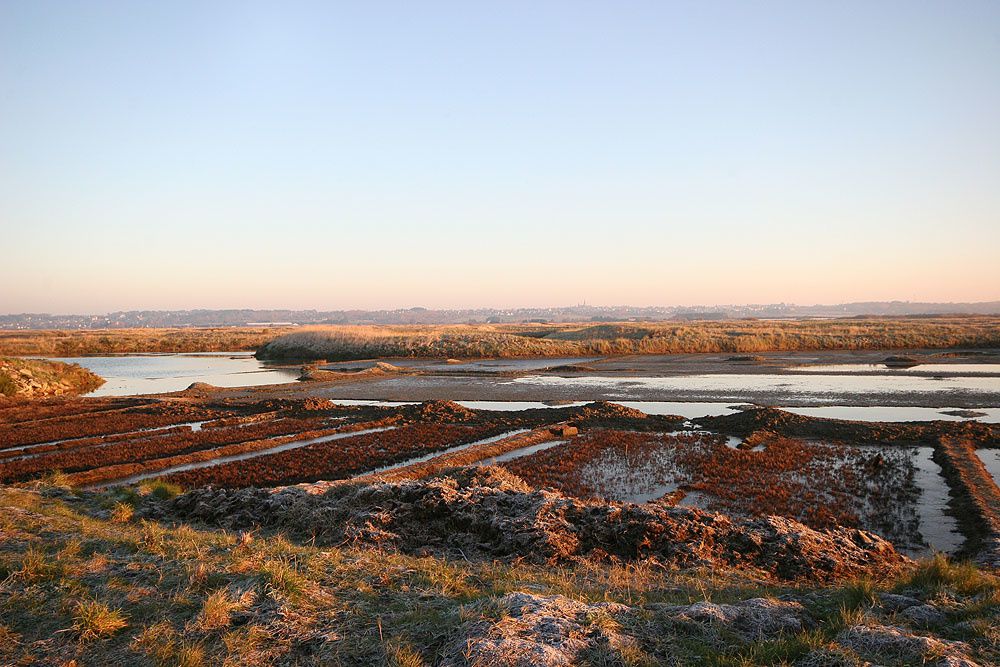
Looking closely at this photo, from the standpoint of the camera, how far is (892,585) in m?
6.99

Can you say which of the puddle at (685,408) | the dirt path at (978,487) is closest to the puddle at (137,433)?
the puddle at (685,408)

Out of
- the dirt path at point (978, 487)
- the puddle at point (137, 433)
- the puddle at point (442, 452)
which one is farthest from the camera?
the puddle at point (137, 433)

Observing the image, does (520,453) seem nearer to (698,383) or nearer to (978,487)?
(978,487)

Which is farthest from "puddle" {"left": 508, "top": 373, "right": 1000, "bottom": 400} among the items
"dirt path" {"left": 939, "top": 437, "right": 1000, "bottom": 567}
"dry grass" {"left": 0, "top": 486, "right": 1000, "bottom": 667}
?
"dry grass" {"left": 0, "top": 486, "right": 1000, "bottom": 667}

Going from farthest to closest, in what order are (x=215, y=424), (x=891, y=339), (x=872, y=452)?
(x=891, y=339)
(x=215, y=424)
(x=872, y=452)

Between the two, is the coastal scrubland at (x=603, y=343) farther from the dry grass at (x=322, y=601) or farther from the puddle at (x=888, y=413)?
the dry grass at (x=322, y=601)

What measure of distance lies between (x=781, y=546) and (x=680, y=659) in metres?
4.88

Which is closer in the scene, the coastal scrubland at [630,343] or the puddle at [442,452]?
the puddle at [442,452]

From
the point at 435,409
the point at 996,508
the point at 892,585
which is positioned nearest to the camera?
the point at 892,585

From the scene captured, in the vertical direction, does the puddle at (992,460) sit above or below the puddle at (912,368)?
below

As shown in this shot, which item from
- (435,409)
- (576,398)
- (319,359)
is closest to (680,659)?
(435,409)

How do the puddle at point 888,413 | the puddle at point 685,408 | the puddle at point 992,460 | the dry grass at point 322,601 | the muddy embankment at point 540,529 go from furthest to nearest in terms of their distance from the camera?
1. the puddle at point 685,408
2. the puddle at point 888,413
3. the puddle at point 992,460
4. the muddy embankment at point 540,529
5. the dry grass at point 322,601

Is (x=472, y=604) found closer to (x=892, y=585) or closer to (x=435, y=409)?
(x=892, y=585)

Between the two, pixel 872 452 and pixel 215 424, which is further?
pixel 215 424
